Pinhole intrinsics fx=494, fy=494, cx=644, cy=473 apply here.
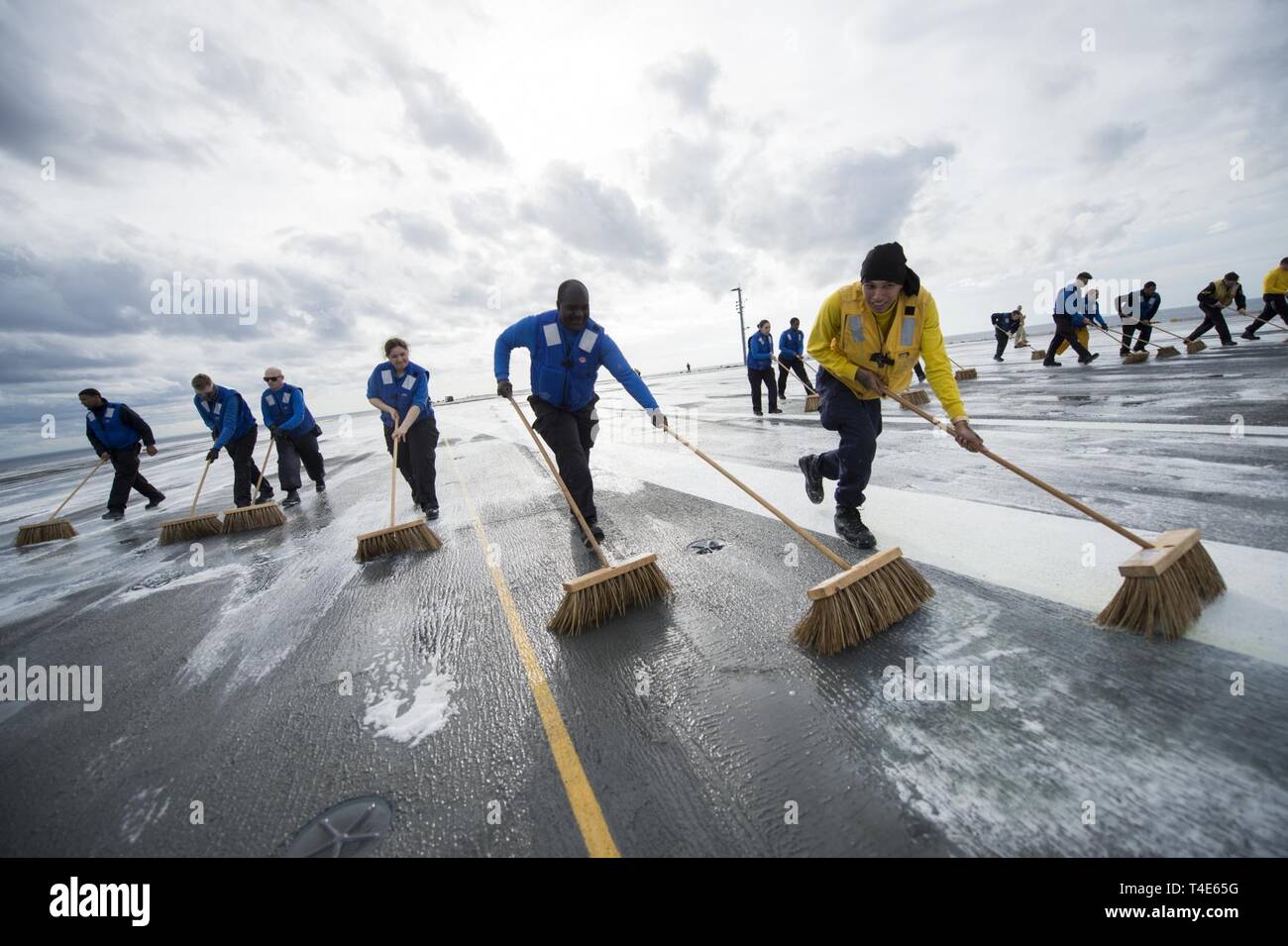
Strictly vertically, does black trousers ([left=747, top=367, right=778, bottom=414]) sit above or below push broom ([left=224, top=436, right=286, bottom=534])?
above

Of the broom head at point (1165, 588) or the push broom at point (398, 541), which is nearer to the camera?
the broom head at point (1165, 588)

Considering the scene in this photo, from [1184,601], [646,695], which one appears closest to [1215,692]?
[1184,601]

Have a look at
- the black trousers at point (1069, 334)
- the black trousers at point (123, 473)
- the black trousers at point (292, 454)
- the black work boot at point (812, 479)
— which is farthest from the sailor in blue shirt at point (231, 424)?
the black trousers at point (1069, 334)

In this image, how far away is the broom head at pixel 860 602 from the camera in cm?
238

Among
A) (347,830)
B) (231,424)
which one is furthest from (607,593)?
(231,424)

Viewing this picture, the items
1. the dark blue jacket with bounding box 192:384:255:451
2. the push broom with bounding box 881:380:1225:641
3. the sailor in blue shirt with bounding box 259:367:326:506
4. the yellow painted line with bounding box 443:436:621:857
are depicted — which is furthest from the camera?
the sailor in blue shirt with bounding box 259:367:326:506

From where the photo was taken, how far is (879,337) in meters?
3.38

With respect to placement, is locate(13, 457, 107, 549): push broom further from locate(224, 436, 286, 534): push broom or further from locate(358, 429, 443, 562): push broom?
locate(358, 429, 443, 562): push broom

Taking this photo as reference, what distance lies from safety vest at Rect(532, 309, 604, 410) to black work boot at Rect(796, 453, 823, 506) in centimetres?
195

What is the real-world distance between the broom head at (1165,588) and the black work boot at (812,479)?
79.6 inches

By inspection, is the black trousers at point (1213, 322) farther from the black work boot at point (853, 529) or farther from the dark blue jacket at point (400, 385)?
the dark blue jacket at point (400, 385)

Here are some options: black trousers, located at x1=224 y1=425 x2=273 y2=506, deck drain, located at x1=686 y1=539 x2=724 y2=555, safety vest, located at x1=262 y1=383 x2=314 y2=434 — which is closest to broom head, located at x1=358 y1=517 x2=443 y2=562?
deck drain, located at x1=686 y1=539 x2=724 y2=555

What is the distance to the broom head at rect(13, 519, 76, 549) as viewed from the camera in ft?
25.3
